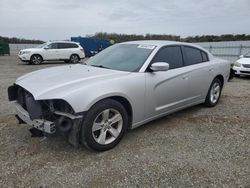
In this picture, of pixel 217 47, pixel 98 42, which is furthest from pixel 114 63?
pixel 98 42

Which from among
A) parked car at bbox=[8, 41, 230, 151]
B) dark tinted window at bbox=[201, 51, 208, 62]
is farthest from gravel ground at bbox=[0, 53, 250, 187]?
dark tinted window at bbox=[201, 51, 208, 62]

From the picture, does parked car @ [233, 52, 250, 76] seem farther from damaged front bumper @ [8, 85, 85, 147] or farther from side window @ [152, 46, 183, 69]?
damaged front bumper @ [8, 85, 85, 147]

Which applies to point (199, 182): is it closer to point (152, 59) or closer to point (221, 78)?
point (152, 59)

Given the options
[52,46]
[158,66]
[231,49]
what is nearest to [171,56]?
[158,66]

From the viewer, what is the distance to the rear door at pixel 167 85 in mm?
3639

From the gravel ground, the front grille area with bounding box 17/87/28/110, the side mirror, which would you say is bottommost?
the gravel ground

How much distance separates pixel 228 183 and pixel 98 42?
24910 mm

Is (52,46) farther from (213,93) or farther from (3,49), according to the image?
(213,93)

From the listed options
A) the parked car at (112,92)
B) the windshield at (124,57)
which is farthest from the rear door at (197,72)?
the windshield at (124,57)

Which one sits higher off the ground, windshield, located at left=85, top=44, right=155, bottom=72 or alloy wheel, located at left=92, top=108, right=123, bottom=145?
windshield, located at left=85, top=44, right=155, bottom=72

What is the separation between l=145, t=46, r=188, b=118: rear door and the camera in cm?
364

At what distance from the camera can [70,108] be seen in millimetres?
2814

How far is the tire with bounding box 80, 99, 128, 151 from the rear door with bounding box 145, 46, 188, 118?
0.54m

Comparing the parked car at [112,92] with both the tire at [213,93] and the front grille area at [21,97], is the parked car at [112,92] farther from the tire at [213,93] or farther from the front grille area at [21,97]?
the tire at [213,93]
